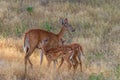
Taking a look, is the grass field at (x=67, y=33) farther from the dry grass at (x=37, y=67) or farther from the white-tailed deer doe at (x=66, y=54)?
the white-tailed deer doe at (x=66, y=54)

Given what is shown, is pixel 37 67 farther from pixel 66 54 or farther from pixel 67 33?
pixel 67 33

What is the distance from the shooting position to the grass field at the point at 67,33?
479 inches

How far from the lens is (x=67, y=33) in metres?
19.6

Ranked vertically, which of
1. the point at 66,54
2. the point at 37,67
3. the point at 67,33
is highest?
the point at 66,54

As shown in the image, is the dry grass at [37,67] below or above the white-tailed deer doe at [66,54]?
below

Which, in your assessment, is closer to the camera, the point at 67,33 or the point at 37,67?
the point at 37,67

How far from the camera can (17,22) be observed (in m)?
20.9

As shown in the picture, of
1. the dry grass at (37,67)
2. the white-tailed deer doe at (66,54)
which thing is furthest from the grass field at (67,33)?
the white-tailed deer doe at (66,54)

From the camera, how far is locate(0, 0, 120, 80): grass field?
12.2 m

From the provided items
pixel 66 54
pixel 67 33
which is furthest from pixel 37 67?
pixel 67 33

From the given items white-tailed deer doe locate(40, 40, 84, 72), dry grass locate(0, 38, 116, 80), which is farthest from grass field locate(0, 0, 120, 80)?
white-tailed deer doe locate(40, 40, 84, 72)

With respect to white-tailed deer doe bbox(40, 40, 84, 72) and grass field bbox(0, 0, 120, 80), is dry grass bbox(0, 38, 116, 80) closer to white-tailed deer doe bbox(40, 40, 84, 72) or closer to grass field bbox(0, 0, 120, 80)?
grass field bbox(0, 0, 120, 80)

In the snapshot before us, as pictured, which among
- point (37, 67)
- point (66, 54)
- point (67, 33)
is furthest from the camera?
point (67, 33)

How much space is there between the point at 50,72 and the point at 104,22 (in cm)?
989
